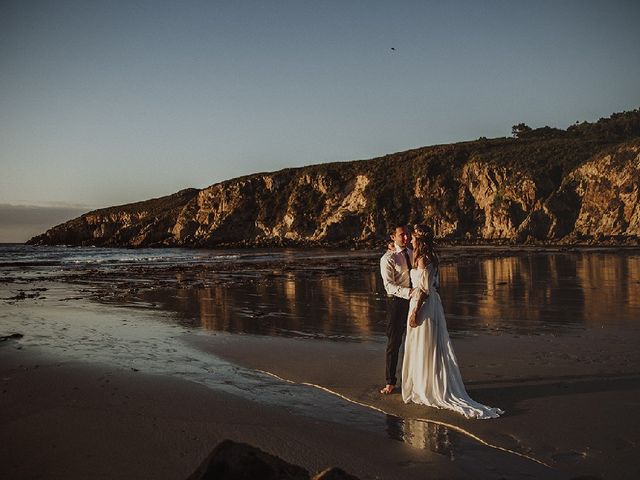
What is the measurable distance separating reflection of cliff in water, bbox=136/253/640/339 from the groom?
129 inches

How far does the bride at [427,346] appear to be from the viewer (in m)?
6.05

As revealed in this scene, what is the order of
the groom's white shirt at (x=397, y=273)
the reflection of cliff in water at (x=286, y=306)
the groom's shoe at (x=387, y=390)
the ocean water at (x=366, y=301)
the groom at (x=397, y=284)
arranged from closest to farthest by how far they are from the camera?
the groom's shoe at (x=387, y=390) → the groom at (x=397, y=284) → the groom's white shirt at (x=397, y=273) → the ocean water at (x=366, y=301) → the reflection of cliff in water at (x=286, y=306)

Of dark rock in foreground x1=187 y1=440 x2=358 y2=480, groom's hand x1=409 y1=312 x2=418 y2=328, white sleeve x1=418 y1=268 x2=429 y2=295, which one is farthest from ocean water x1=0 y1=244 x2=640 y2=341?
dark rock in foreground x1=187 y1=440 x2=358 y2=480

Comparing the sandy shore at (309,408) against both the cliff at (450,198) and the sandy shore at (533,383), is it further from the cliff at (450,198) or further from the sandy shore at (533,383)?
the cliff at (450,198)

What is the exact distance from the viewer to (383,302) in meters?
15.0

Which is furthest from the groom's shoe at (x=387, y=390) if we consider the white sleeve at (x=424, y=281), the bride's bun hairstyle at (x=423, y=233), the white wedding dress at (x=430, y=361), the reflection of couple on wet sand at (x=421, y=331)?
the bride's bun hairstyle at (x=423, y=233)

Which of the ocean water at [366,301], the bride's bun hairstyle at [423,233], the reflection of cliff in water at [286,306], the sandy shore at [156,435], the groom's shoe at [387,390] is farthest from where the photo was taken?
the reflection of cliff in water at [286,306]

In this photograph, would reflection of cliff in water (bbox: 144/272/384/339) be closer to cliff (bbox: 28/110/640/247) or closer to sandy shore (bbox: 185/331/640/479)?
sandy shore (bbox: 185/331/640/479)

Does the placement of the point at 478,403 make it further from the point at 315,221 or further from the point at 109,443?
the point at 315,221

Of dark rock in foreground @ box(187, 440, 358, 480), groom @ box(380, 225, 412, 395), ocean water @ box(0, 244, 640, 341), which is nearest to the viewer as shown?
dark rock in foreground @ box(187, 440, 358, 480)

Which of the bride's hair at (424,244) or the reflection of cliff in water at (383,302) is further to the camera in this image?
the reflection of cliff in water at (383,302)

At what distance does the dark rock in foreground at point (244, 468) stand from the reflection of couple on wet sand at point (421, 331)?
3161 mm

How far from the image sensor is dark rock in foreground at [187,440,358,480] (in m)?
2.80

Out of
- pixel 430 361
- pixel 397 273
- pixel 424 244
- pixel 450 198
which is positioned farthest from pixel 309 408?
pixel 450 198
